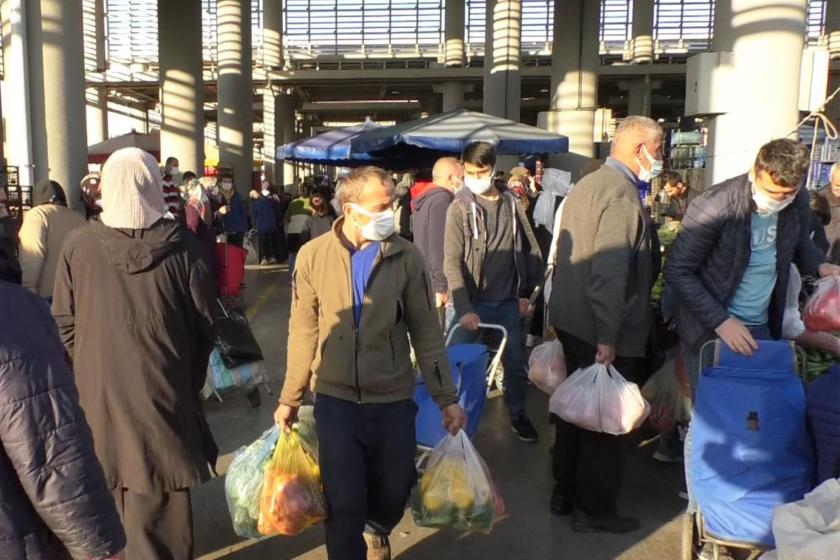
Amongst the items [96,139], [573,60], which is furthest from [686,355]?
[96,139]

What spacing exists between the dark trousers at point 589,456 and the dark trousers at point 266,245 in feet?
40.8

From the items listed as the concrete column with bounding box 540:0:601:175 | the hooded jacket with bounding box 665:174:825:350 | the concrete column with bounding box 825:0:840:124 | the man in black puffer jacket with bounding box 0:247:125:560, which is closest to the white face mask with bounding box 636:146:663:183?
the hooded jacket with bounding box 665:174:825:350

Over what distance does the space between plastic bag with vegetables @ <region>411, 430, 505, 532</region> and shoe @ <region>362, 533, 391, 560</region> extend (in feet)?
0.66

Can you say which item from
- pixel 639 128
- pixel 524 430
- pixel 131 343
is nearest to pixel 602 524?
pixel 524 430

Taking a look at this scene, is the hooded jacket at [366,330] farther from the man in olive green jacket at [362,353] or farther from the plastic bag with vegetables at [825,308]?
the plastic bag with vegetables at [825,308]

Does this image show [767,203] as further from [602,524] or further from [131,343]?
[131,343]

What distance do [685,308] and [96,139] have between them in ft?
131

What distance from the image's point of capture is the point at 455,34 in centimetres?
3562

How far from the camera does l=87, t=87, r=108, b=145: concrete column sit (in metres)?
38.9

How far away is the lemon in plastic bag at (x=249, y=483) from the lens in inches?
125

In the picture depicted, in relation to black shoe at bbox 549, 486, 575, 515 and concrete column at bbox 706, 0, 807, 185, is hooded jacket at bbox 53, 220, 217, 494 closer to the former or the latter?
black shoe at bbox 549, 486, 575, 515

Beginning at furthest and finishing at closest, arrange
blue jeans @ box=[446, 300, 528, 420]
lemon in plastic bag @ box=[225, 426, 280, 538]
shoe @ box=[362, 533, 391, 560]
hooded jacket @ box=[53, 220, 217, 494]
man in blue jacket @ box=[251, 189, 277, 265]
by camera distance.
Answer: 1. man in blue jacket @ box=[251, 189, 277, 265]
2. blue jeans @ box=[446, 300, 528, 420]
3. shoe @ box=[362, 533, 391, 560]
4. lemon in plastic bag @ box=[225, 426, 280, 538]
5. hooded jacket @ box=[53, 220, 217, 494]

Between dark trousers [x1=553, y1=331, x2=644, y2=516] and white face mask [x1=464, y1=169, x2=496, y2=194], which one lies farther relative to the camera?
white face mask [x1=464, y1=169, x2=496, y2=194]

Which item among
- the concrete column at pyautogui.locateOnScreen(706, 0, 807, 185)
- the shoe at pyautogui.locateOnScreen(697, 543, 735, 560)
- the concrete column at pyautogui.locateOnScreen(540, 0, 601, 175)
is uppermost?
the concrete column at pyautogui.locateOnScreen(540, 0, 601, 175)
